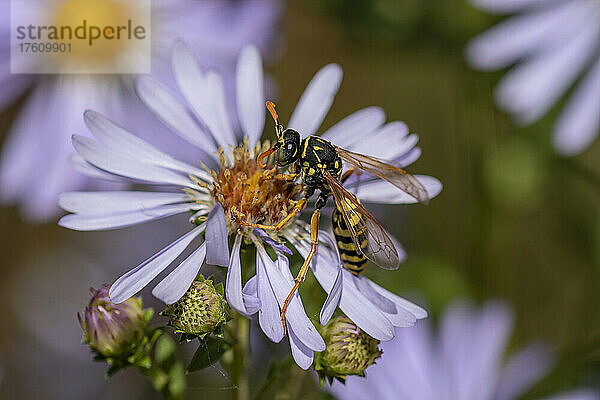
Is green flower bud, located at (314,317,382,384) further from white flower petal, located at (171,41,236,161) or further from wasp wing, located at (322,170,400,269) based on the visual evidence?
white flower petal, located at (171,41,236,161)

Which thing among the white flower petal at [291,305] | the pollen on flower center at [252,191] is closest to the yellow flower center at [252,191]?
the pollen on flower center at [252,191]

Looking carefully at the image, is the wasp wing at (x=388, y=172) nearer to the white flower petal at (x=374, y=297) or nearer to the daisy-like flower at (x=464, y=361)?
the white flower petal at (x=374, y=297)

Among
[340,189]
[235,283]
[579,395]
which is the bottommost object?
[579,395]

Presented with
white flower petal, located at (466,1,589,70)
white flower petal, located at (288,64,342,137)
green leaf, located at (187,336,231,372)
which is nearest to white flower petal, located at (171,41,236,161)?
white flower petal, located at (288,64,342,137)

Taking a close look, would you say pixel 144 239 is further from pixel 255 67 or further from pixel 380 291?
pixel 380 291

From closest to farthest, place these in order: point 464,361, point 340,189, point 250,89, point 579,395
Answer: point 340,189, point 250,89, point 579,395, point 464,361

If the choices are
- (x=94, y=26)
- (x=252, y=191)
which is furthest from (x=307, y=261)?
(x=94, y=26)

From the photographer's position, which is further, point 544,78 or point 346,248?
point 544,78

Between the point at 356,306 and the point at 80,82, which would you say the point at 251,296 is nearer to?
the point at 356,306
